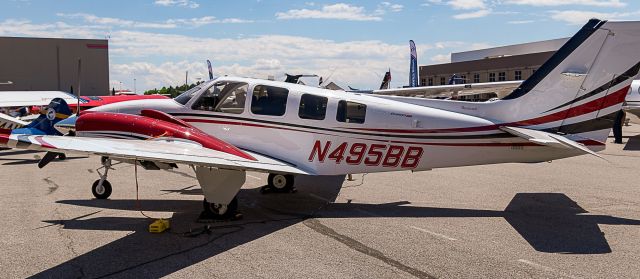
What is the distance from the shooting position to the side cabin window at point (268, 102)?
9.23 meters

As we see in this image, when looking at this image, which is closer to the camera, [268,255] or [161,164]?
[268,255]

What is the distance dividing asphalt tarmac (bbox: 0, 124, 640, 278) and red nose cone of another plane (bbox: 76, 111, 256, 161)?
1346mm

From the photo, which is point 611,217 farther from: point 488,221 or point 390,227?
point 390,227

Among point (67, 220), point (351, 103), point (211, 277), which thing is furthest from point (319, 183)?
point (211, 277)

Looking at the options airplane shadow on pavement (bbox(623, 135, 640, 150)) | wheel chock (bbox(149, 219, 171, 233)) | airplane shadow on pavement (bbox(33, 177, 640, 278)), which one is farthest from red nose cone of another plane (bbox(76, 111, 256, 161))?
airplane shadow on pavement (bbox(623, 135, 640, 150))

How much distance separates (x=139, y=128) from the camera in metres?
8.38

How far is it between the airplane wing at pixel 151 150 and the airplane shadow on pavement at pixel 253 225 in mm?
1019

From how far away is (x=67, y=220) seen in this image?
27.1 feet

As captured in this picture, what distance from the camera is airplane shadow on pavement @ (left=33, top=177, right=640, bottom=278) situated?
618 centimetres

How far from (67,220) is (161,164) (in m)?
1.99

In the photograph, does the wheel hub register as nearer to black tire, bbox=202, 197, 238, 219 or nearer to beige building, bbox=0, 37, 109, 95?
black tire, bbox=202, 197, 238, 219

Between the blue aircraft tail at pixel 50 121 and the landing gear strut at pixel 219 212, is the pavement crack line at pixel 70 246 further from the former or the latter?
the blue aircraft tail at pixel 50 121

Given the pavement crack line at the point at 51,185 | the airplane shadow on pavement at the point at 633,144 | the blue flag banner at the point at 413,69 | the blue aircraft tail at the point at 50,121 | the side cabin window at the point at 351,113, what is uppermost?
the blue flag banner at the point at 413,69

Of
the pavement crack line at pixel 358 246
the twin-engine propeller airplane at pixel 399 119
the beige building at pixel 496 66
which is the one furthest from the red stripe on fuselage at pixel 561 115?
the beige building at pixel 496 66
